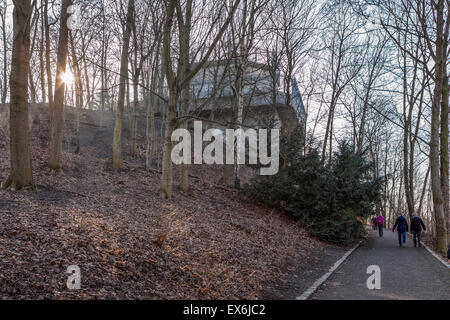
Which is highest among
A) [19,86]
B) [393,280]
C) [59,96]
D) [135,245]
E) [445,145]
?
[59,96]

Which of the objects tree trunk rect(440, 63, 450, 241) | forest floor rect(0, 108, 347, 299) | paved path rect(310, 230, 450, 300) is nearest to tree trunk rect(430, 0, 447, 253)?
tree trunk rect(440, 63, 450, 241)

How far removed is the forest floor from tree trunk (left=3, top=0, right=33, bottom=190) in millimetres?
1182

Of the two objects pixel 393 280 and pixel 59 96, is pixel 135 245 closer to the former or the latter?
pixel 393 280

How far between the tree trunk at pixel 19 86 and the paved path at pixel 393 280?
8.29m

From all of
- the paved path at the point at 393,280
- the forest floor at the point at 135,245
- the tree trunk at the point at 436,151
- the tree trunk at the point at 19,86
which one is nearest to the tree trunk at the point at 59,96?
the forest floor at the point at 135,245

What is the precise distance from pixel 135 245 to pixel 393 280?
5.96 meters

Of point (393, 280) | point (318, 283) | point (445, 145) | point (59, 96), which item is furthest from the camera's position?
point (445, 145)

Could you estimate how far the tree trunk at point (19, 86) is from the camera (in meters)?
9.15

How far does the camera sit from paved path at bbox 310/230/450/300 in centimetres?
675

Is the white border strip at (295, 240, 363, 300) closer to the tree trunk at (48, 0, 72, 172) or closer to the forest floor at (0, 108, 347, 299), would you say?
the forest floor at (0, 108, 347, 299)

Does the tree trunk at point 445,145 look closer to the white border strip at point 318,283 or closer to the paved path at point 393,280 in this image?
the paved path at point 393,280

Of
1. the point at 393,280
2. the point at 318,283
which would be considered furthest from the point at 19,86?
the point at 393,280

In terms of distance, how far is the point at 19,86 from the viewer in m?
9.13
